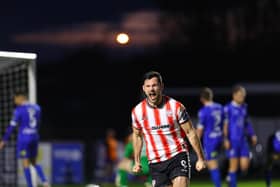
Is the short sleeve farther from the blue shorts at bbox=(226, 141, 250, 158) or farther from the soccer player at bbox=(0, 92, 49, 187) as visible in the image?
the blue shorts at bbox=(226, 141, 250, 158)

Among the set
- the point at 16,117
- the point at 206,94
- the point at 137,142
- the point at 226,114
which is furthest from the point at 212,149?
the point at 137,142

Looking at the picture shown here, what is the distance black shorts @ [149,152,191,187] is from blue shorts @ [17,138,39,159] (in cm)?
771

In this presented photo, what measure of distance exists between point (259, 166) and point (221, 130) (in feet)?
44.5

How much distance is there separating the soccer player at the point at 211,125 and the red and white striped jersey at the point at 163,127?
21.6 feet

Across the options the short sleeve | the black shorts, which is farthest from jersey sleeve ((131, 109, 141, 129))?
the short sleeve

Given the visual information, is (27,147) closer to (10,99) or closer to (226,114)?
(226,114)

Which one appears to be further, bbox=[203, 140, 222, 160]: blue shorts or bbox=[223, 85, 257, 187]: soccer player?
bbox=[203, 140, 222, 160]: blue shorts

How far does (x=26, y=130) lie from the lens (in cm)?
1798

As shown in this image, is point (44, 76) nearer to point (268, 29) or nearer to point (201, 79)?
point (201, 79)

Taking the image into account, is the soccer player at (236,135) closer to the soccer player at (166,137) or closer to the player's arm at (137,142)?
the player's arm at (137,142)

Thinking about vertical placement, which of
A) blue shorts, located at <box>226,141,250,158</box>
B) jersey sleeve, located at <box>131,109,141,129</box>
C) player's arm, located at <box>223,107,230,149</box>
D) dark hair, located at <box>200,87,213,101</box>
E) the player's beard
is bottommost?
blue shorts, located at <box>226,141,250,158</box>

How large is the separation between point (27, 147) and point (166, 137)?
7900 mm

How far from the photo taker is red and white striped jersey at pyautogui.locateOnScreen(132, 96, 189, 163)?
10430 mm

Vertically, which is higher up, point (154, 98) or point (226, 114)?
point (154, 98)
